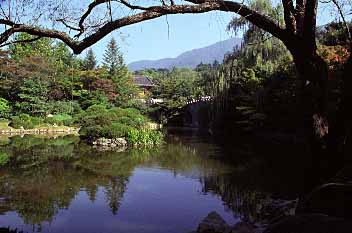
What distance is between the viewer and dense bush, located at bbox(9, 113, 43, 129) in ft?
90.3

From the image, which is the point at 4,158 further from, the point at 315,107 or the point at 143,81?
the point at 143,81

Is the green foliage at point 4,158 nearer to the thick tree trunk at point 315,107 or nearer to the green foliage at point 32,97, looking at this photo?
the thick tree trunk at point 315,107

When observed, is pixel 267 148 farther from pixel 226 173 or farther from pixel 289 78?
pixel 226 173

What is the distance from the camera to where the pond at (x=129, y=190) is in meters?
7.57

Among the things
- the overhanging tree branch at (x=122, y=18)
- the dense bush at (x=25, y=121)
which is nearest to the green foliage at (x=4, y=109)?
the dense bush at (x=25, y=121)

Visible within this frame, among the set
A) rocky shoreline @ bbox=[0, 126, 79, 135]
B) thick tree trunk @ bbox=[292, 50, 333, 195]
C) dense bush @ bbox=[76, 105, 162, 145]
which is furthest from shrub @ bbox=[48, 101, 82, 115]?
thick tree trunk @ bbox=[292, 50, 333, 195]

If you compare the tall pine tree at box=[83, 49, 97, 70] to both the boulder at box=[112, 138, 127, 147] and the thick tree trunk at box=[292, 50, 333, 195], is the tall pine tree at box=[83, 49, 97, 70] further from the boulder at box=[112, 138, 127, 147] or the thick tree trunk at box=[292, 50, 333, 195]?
the thick tree trunk at box=[292, 50, 333, 195]

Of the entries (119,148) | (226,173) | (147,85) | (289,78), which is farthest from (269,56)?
(147,85)

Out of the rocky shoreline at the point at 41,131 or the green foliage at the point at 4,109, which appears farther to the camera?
the green foliage at the point at 4,109

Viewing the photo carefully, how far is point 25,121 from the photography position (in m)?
28.0

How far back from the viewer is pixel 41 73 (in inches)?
1195

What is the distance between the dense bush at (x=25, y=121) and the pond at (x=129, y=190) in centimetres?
1104

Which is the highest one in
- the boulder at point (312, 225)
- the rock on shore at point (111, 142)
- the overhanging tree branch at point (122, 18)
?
the overhanging tree branch at point (122, 18)

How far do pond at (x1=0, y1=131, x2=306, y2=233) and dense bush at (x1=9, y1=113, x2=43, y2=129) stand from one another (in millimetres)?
11035
